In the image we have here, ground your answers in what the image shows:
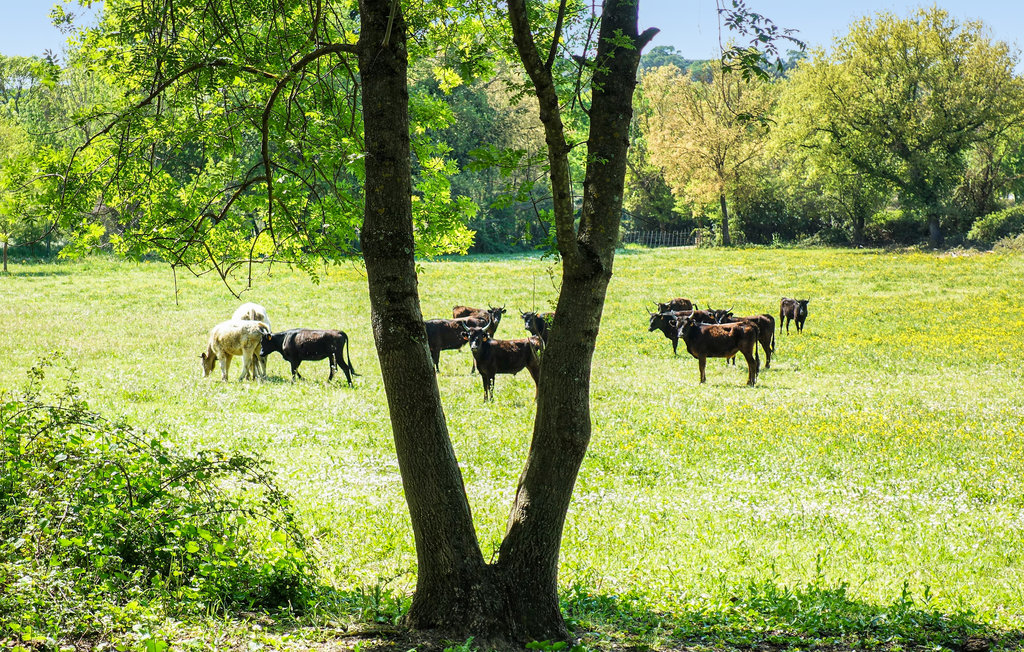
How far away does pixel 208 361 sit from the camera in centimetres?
2188

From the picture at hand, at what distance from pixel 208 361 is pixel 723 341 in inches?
521

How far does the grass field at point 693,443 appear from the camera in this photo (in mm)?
8688

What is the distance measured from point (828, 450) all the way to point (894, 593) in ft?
21.2

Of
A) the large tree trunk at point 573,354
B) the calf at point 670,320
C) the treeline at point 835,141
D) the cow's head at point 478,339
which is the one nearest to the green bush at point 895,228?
the treeline at point 835,141

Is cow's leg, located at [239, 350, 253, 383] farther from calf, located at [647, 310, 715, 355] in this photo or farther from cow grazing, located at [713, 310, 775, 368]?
cow grazing, located at [713, 310, 775, 368]

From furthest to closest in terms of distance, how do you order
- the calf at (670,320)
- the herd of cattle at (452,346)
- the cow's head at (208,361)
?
the calf at (670,320) → the cow's head at (208,361) → the herd of cattle at (452,346)

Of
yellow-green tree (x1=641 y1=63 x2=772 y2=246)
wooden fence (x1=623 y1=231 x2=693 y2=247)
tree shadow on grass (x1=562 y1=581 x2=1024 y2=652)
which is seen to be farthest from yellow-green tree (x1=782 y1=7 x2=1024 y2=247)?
tree shadow on grass (x1=562 y1=581 x2=1024 y2=652)

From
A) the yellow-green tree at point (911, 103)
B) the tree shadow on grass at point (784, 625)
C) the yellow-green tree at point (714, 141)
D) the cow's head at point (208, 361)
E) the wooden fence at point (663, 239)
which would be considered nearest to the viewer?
the tree shadow on grass at point (784, 625)

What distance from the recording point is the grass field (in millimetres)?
8688

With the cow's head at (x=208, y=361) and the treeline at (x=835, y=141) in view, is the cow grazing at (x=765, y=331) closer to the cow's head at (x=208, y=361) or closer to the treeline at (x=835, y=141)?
the cow's head at (x=208, y=361)

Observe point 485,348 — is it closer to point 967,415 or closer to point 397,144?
point 967,415

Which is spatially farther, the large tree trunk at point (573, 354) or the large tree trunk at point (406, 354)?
the large tree trunk at point (573, 354)

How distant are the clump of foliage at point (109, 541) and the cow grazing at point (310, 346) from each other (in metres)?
13.7

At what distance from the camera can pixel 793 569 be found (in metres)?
8.79
